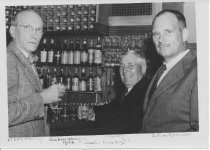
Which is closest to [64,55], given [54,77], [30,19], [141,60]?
[54,77]

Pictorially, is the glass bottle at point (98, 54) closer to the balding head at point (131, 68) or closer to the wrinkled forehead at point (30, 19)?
the balding head at point (131, 68)

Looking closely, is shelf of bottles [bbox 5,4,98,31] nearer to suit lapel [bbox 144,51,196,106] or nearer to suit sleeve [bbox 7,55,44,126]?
suit sleeve [bbox 7,55,44,126]

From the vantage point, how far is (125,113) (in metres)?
1.38

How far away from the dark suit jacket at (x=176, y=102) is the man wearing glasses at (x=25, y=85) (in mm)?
429

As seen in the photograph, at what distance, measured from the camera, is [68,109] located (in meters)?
1.40

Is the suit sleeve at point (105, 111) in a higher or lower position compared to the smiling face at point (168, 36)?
lower

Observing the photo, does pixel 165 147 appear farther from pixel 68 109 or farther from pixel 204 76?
pixel 68 109

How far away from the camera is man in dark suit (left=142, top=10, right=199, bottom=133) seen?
4.36 feet

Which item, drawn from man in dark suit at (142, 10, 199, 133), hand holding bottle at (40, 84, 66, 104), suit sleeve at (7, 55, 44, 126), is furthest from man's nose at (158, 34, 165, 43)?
suit sleeve at (7, 55, 44, 126)

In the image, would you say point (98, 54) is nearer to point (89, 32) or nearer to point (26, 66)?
point (89, 32)

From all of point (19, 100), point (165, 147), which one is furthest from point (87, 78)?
point (165, 147)

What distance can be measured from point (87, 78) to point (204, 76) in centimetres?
52

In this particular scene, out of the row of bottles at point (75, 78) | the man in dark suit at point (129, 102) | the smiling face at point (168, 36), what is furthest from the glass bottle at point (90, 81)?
the smiling face at point (168, 36)

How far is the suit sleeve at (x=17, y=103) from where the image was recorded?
134 cm
